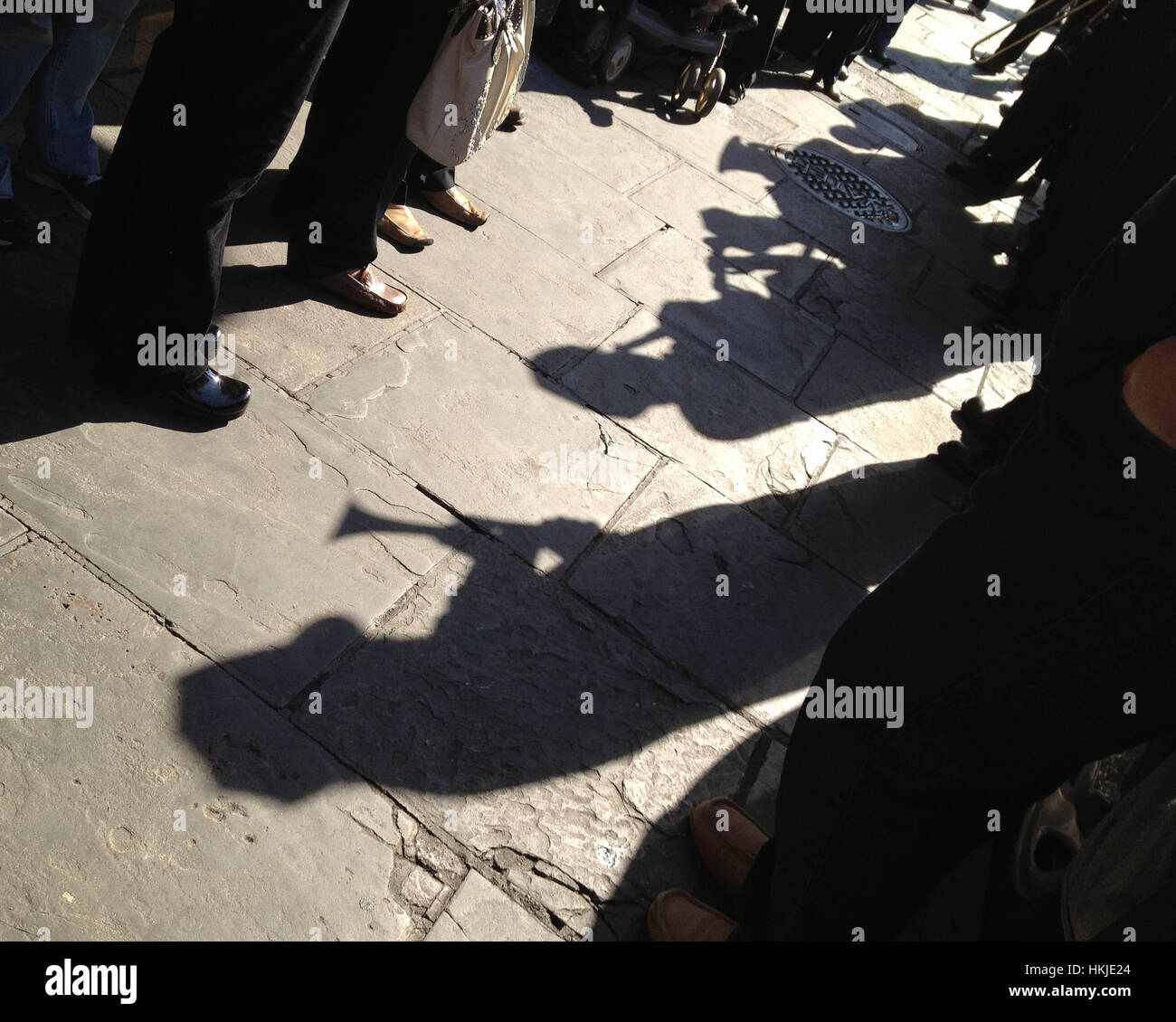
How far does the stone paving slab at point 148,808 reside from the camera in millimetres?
1828

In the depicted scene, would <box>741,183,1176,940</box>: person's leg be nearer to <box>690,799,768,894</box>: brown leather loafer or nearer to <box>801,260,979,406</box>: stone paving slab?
<box>690,799,768,894</box>: brown leather loafer

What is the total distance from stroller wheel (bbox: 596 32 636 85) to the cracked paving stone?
13.8ft

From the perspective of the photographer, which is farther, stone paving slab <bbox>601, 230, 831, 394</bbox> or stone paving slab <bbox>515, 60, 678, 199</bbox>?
stone paving slab <bbox>515, 60, 678, 199</bbox>

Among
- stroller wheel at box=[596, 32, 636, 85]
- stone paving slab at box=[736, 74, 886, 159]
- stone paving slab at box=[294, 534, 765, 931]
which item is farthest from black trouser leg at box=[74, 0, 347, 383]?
stone paving slab at box=[736, 74, 886, 159]

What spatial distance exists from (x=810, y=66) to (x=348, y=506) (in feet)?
24.8

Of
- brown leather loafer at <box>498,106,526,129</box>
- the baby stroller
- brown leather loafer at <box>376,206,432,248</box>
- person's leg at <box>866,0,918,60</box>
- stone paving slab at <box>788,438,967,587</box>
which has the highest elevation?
person's leg at <box>866,0,918,60</box>

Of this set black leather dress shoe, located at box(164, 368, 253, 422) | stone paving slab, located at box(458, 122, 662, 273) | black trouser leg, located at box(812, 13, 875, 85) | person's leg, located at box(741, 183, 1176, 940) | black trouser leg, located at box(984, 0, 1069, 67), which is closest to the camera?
person's leg, located at box(741, 183, 1176, 940)

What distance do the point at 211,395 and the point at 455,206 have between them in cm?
180

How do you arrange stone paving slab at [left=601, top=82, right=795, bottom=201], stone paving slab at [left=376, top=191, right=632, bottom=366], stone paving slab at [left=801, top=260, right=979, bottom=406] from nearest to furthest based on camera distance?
stone paving slab at [left=376, top=191, right=632, bottom=366]
stone paving slab at [left=801, top=260, right=979, bottom=406]
stone paving slab at [left=601, top=82, right=795, bottom=201]

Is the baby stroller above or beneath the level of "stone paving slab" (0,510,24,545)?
above

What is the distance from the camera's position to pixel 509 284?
3.97 metres

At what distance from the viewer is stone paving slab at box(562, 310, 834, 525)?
3627 millimetres

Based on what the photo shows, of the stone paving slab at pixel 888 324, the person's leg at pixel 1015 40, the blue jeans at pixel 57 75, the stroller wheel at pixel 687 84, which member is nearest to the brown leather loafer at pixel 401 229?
the blue jeans at pixel 57 75

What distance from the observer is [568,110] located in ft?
18.4
